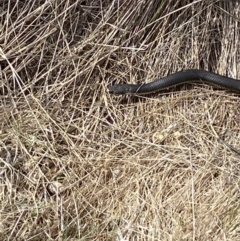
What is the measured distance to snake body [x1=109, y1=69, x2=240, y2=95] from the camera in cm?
466

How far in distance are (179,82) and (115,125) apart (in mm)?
652

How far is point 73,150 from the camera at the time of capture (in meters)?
4.32

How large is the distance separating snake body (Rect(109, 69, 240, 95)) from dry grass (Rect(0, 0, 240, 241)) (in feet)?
0.26

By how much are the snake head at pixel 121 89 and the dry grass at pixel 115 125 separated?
63mm

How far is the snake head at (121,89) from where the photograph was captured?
4.62 m

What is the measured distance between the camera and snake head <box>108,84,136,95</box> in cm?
462

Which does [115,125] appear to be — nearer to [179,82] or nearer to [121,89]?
[121,89]

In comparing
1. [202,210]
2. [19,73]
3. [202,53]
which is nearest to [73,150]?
[19,73]

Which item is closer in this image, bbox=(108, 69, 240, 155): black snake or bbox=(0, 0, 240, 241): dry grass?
bbox=(0, 0, 240, 241): dry grass

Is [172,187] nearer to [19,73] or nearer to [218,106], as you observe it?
[218,106]

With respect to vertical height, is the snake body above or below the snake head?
above

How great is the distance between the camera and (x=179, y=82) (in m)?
4.71

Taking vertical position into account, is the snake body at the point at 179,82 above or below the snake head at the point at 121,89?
above

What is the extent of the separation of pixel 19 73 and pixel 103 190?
1176 millimetres
